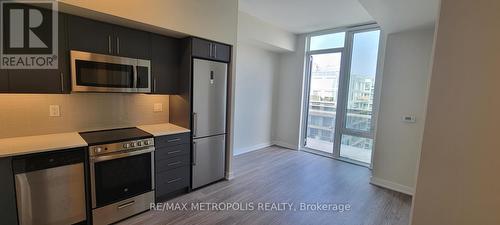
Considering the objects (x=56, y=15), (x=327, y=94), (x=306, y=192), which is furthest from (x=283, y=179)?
(x=56, y=15)

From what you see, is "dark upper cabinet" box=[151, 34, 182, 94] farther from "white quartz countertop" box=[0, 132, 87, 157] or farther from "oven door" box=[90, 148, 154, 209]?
"white quartz countertop" box=[0, 132, 87, 157]

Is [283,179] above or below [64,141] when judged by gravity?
below

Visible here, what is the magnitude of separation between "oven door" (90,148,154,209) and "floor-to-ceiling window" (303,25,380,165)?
3.96 metres

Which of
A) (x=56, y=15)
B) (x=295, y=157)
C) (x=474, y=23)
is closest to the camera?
(x=474, y=23)

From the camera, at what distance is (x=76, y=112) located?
250cm

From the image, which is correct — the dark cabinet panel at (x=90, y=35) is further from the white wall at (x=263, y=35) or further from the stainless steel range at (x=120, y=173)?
the white wall at (x=263, y=35)

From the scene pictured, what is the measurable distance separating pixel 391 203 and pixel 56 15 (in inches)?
177

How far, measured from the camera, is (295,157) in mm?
4918

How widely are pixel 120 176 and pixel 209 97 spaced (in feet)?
4.81

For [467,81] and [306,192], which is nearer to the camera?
[467,81]

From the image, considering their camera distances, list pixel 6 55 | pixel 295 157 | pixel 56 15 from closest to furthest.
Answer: pixel 6 55
pixel 56 15
pixel 295 157

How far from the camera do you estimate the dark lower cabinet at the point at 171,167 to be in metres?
2.69

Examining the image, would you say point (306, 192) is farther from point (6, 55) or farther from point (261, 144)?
point (6, 55)

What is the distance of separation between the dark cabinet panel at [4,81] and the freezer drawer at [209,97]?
1.73m
